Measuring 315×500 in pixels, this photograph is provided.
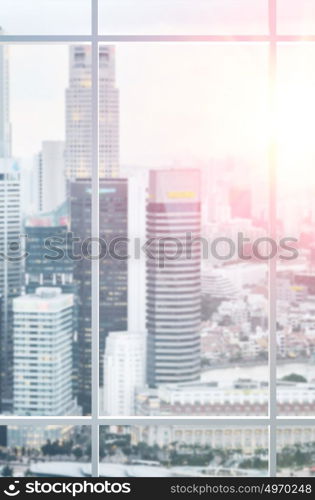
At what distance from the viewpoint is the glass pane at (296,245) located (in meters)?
12.5

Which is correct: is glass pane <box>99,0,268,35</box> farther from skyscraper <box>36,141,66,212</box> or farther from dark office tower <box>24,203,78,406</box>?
skyscraper <box>36,141,66,212</box>

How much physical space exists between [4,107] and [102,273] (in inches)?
164

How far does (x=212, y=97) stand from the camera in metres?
16.3

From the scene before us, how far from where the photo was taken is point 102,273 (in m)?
13.5

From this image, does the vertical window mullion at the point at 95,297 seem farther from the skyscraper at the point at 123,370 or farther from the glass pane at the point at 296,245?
the skyscraper at the point at 123,370

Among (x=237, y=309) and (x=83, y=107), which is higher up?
(x=83, y=107)

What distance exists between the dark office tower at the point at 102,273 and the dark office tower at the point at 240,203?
1.88 meters

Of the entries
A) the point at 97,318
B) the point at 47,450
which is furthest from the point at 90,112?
the point at 97,318

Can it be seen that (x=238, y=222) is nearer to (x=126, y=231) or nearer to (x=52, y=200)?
(x=126, y=231)

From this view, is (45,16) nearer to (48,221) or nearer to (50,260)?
(48,221)

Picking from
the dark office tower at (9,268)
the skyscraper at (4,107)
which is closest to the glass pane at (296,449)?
the dark office tower at (9,268)

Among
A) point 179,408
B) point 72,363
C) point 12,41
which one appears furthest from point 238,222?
point 12,41

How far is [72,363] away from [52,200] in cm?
329

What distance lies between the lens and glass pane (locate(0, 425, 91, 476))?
1343 centimetres
